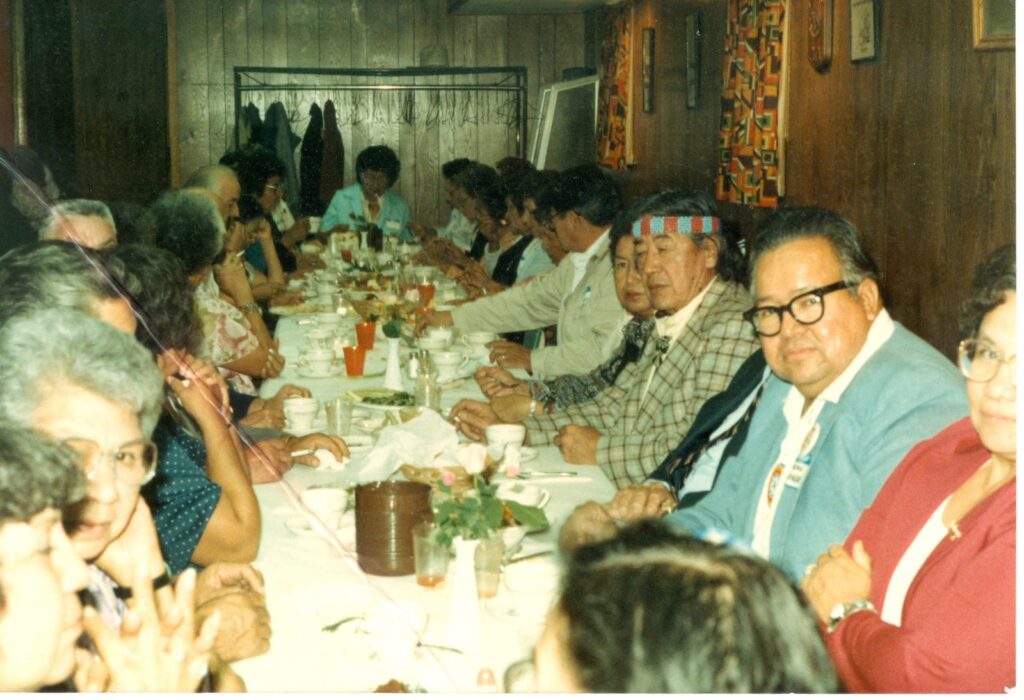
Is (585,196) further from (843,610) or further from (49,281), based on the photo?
(843,610)

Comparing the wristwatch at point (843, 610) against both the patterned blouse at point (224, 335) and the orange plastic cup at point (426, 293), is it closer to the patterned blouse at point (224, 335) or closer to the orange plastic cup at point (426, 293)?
the patterned blouse at point (224, 335)

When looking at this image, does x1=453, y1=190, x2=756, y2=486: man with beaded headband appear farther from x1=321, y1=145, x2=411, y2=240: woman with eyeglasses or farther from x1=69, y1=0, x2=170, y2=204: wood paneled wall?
x1=321, y1=145, x2=411, y2=240: woman with eyeglasses

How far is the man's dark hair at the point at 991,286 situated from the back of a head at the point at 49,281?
1.35 meters

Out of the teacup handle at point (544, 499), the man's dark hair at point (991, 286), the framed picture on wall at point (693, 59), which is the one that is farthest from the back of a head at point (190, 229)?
the framed picture on wall at point (693, 59)

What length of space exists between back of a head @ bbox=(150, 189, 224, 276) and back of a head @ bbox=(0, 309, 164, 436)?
1.89m

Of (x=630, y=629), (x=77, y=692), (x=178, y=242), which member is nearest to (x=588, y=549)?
(x=630, y=629)

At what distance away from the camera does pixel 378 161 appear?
790cm

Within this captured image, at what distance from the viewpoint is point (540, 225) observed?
15.3ft

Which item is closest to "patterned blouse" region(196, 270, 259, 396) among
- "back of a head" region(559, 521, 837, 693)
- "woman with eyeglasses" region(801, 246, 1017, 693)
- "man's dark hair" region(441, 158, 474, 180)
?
"woman with eyeglasses" region(801, 246, 1017, 693)

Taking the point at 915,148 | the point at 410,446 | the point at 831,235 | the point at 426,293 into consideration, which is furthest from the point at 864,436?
the point at 426,293

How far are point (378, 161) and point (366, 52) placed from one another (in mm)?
1260

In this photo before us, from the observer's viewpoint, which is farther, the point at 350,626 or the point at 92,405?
the point at 350,626

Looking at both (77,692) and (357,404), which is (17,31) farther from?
(77,692)

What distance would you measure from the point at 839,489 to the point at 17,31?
3843 mm
